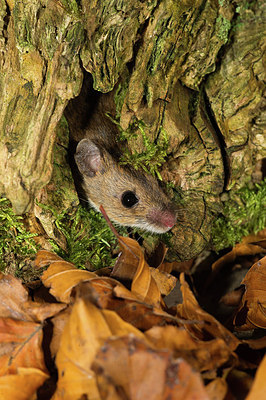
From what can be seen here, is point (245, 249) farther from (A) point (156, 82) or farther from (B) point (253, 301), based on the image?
(A) point (156, 82)

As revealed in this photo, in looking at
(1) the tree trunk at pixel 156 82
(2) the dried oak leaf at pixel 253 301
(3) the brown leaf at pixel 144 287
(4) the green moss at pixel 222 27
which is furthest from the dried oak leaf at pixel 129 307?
(4) the green moss at pixel 222 27

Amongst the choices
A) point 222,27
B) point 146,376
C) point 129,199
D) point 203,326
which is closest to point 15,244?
point 129,199

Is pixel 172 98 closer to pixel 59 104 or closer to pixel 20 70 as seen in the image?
pixel 59 104

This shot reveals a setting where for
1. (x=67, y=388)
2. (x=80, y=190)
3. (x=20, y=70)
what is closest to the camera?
(x=67, y=388)

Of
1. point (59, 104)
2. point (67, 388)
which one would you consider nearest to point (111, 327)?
point (67, 388)

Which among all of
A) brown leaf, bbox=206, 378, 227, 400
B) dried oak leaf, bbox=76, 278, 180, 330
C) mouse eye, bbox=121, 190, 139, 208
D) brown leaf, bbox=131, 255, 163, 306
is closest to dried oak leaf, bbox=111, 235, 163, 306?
brown leaf, bbox=131, 255, 163, 306

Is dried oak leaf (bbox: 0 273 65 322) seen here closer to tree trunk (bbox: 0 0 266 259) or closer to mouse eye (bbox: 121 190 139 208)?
tree trunk (bbox: 0 0 266 259)
